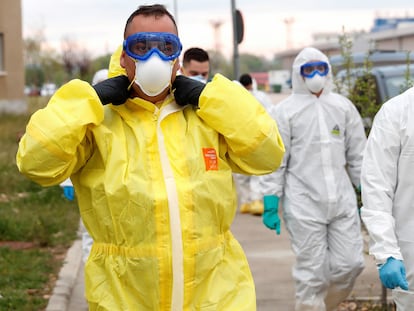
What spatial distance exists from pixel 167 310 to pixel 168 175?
1.69 ft

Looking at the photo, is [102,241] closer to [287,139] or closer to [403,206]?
[403,206]

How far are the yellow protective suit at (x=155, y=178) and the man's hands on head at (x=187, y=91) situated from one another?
0.13ft

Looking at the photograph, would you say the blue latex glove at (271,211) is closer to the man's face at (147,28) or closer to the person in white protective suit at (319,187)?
the person in white protective suit at (319,187)

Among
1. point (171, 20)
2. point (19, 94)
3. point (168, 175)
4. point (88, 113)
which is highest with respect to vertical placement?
point (171, 20)

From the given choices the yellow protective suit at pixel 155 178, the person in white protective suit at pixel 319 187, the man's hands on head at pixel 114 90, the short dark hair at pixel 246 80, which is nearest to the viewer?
the yellow protective suit at pixel 155 178

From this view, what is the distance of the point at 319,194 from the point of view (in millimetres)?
6406

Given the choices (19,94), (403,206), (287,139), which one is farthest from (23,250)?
(19,94)

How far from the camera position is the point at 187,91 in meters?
3.58

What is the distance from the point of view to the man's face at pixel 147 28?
3.59 meters

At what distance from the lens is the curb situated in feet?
23.2

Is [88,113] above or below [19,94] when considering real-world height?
above

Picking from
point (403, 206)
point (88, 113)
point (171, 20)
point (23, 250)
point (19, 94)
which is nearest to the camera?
point (88, 113)

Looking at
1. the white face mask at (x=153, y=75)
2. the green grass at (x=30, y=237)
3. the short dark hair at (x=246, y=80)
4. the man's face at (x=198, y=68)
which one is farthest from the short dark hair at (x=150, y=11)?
the short dark hair at (x=246, y=80)

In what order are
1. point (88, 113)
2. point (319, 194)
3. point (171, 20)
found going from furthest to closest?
point (319, 194)
point (171, 20)
point (88, 113)
